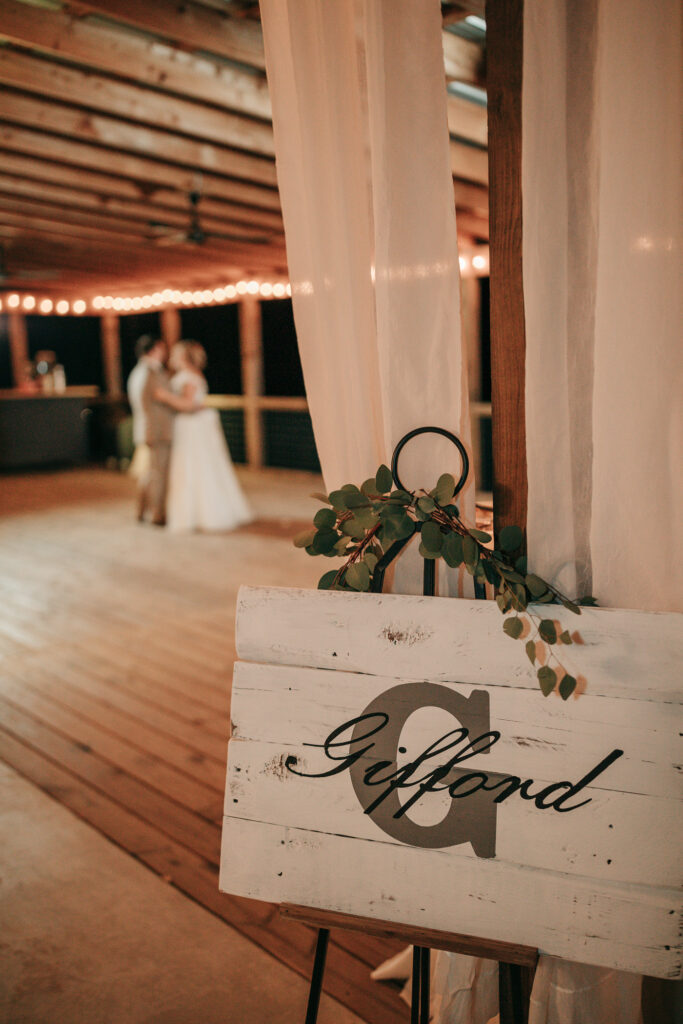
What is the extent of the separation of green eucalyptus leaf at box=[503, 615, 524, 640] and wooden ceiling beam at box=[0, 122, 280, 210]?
3.88 m

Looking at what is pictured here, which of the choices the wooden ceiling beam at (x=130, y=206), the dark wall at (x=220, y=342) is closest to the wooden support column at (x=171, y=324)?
the dark wall at (x=220, y=342)

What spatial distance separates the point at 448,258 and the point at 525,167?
0.17 m

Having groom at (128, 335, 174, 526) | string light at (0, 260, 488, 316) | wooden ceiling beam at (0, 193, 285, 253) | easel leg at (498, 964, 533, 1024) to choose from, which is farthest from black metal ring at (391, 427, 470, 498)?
string light at (0, 260, 488, 316)

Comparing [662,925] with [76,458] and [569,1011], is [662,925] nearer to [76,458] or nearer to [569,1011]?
[569,1011]

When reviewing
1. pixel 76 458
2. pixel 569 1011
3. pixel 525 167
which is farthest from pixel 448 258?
pixel 76 458

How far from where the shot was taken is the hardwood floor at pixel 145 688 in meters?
1.93

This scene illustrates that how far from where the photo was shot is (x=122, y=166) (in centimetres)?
461

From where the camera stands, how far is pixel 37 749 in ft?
8.78

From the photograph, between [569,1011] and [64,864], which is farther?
[64,864]

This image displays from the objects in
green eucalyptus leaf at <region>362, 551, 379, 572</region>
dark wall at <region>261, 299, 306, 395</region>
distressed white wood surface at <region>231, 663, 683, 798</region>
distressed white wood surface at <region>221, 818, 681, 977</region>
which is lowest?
distressed white wood surface at <region>221, 818, 681, 977</region>

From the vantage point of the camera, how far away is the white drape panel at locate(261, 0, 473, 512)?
45.3 inches

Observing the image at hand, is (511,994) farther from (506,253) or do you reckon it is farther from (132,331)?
(132,331)

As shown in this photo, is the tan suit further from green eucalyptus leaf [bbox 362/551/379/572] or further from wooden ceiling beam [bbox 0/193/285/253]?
green eucalyptus leaf [bbox 362/551/379/572]

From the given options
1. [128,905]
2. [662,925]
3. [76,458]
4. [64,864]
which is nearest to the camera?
[662,925]
